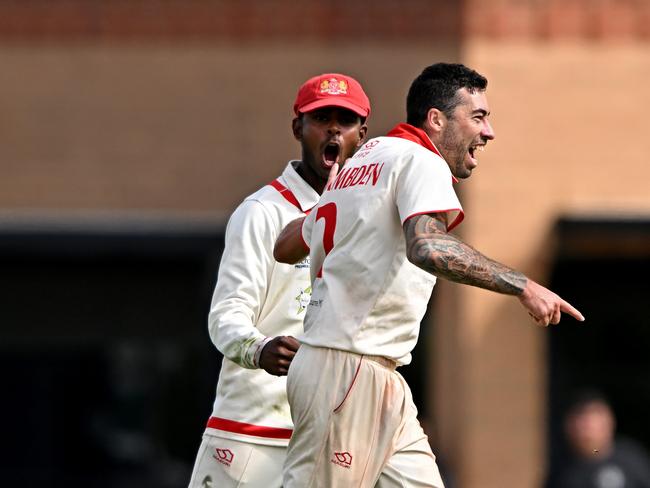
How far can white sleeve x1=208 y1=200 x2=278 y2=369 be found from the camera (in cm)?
628

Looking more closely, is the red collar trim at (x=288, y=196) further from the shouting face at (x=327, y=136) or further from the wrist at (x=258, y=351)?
the wrist at (x=258, y=351)

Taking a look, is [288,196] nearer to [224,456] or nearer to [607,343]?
[224,456]

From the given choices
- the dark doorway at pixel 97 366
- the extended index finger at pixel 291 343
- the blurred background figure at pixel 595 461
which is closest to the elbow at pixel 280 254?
the extended index finger at pixel 291 343

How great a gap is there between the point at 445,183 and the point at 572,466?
20.4ft

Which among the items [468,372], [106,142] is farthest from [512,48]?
[106,142]

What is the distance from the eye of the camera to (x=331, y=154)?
665cm

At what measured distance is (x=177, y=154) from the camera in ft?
46.3

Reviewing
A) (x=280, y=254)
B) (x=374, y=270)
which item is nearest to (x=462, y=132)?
(x=374, y=270)

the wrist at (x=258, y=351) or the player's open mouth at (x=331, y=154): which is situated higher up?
the player's open mouth at (x=331, y=154)

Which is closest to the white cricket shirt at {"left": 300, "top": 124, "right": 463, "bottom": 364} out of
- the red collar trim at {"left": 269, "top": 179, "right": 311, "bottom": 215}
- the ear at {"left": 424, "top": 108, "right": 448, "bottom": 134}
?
the ear at {"left": 424, "top": 108, "right": 448, "bottom": 134}

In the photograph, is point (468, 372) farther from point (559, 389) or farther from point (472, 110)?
point (472, 110)

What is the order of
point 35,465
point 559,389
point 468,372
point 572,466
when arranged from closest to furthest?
1. point 572,466
2. point 468,372
3. point 559,389
4. point 35,465

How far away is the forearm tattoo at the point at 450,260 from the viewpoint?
202 inches

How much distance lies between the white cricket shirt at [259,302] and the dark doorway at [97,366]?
8.77 meters
